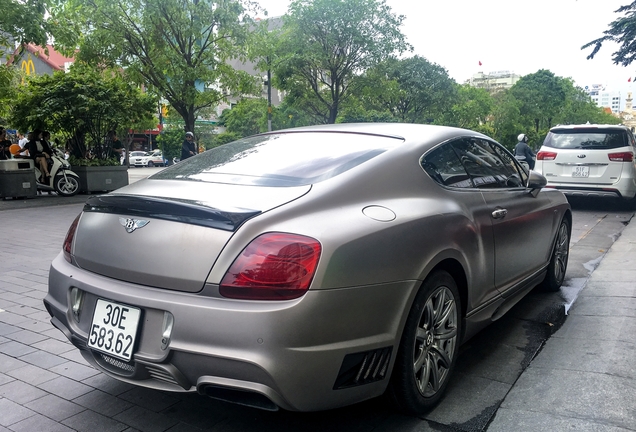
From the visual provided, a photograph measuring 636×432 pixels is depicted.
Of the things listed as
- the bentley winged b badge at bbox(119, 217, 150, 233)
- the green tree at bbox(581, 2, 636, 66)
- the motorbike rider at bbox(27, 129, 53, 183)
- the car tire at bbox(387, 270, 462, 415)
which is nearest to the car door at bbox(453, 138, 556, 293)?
the car tire at bbox(387, 270, 462, 415)

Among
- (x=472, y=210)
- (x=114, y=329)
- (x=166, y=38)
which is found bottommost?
(x=114, y=329)

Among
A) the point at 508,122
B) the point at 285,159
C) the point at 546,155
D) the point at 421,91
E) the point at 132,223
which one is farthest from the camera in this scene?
the point at 508,122

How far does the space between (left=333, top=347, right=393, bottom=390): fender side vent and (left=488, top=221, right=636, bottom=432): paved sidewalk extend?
653mm

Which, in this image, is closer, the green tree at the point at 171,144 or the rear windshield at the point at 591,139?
the rear windshield at the point at 591,139

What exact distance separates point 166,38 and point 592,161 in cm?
1180

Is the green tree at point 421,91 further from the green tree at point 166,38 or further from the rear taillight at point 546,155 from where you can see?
the rear taillight at point 546,155

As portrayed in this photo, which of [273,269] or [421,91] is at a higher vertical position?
[421,91]

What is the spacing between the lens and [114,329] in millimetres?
2471

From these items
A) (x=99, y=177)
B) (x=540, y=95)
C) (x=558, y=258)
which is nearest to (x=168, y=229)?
(x=558, y=258)

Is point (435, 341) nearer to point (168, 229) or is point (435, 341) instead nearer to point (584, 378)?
point (584, 378)

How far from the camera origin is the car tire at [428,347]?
2.62m

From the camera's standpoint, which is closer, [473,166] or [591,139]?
[473,166]

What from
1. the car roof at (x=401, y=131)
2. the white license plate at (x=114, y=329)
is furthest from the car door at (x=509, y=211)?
the white license plate at (x=114, y=329)

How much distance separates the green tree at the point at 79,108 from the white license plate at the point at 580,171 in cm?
1086
